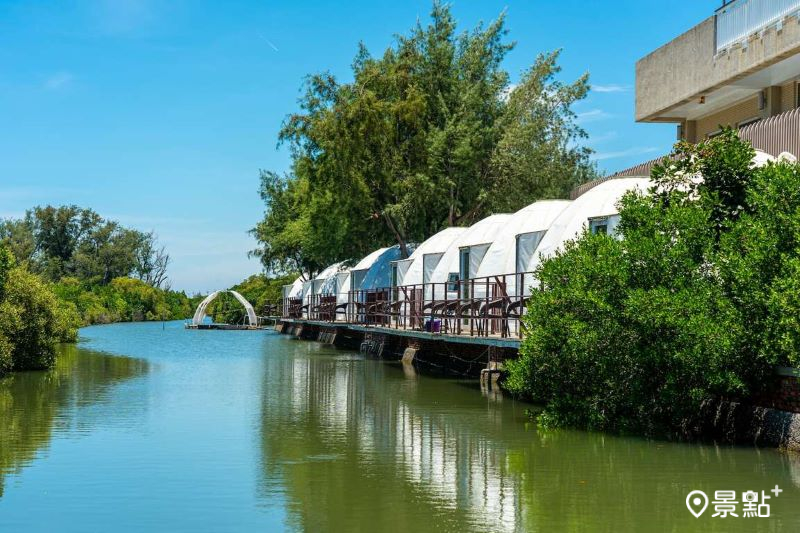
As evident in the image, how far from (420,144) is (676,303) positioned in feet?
105

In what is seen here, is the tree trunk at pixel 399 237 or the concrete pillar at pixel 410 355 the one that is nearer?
the concrete pillar at pixel 410 355

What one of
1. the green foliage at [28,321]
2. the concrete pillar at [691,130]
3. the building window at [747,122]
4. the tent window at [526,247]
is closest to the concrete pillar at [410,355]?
the tent window at [526,247]

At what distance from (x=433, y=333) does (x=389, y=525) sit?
737 inches

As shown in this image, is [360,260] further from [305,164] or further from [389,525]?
[389,525]

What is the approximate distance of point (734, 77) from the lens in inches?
1016

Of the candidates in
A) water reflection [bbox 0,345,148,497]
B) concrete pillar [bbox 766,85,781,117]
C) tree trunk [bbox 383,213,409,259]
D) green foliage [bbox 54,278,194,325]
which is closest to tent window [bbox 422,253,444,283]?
tree trunk [bbox 383,213,409,259]

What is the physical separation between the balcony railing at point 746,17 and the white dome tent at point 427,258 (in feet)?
45.8

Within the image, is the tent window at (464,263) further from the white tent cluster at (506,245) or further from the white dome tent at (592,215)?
the white dome tent at (592,215)

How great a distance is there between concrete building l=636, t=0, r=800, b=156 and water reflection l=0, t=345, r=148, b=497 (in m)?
16.1

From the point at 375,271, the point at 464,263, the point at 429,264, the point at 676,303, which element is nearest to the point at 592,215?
the point at 676,303

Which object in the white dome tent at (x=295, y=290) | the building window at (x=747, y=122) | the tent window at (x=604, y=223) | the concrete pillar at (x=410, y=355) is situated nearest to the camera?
the tent window at (x=604, y=223)

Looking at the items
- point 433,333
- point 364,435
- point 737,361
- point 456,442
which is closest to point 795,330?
point 737,361

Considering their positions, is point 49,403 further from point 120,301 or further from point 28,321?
point 120,301

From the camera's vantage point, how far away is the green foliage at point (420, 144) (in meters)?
45.5
